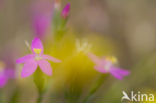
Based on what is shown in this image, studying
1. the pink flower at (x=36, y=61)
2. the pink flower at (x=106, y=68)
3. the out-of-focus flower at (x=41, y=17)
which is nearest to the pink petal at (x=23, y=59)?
the pink flower at (x=36, y=61)

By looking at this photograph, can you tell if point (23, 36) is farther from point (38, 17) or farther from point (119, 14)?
point (119, 14)

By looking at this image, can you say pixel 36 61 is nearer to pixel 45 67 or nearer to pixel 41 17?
pixel 45 67

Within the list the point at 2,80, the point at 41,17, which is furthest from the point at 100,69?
the point at 41,17

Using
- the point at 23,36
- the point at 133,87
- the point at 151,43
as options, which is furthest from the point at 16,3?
the point at 133,87

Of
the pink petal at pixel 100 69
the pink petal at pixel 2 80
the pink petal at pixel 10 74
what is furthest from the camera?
the pink petal at pixel 10 74

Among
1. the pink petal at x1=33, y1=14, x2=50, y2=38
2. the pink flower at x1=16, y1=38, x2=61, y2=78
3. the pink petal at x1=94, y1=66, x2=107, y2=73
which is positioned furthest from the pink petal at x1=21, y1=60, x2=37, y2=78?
the pink petal at x1=33, y1=14, x2=50, y2=38

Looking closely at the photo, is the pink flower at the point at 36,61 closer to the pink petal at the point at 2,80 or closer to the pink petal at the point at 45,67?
the pink petal at the point at 45,67
